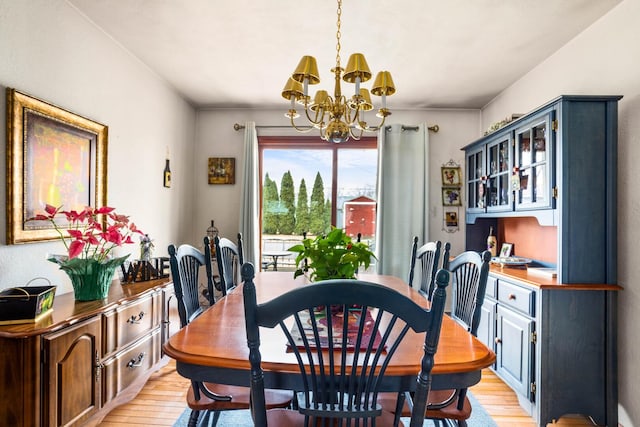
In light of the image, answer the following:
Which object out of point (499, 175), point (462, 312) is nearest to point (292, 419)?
point (462, 312)

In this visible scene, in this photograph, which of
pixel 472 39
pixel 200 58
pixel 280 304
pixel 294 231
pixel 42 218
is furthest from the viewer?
pixel 294 231

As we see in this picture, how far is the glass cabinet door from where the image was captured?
2.81 meters

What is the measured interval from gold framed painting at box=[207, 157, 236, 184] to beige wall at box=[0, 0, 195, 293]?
24cm

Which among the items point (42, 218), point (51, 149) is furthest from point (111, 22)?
point (42, 218)

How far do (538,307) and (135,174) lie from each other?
309cm

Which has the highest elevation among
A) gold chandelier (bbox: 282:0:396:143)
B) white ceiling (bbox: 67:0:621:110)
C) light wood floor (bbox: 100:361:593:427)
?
white ceiling (bbox: 67:0:621:110)

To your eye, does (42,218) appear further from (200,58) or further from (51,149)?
(200,58)

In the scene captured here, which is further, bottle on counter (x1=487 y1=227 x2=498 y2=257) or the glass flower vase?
bottle on counter (x1=487 y1=227 x2=498 y2=257)

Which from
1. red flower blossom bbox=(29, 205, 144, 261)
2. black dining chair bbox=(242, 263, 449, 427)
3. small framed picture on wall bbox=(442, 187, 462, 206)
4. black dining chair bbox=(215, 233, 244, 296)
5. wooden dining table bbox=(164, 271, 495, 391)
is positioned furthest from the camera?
small framed picture on wall bbox=(442, 187, 462, 206)

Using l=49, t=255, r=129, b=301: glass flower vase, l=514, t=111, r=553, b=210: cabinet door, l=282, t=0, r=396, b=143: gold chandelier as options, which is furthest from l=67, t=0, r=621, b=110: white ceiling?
l=49, t=255, r=129, b=301: glass flower vase

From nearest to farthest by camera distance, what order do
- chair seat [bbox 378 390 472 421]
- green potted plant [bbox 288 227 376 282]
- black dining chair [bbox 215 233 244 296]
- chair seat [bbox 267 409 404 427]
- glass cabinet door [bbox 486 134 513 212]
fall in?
chair seat [bbox 267 409 404 427] < chair seat [bbox 378 390 472 421] < green potted plant [bbox 288 227 376 282] < black dining chair [bbox 215 233 244 296] < glass cabinet door [bbox 486 134 513 212]

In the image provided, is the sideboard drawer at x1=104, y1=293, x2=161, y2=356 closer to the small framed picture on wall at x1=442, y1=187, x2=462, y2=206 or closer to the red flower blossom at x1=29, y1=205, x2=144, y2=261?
the red flower blossom at x1=29, y1=205, x2=144, y2=261

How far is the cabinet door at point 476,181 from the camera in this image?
328cm

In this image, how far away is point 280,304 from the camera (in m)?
0.90
